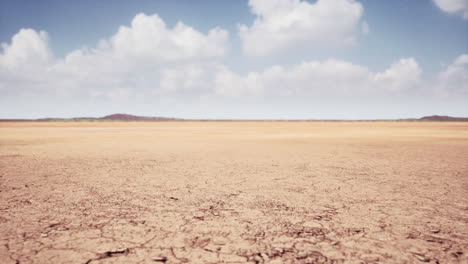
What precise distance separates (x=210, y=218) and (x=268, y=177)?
8.66ft

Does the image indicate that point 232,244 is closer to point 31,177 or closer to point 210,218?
point 210,218

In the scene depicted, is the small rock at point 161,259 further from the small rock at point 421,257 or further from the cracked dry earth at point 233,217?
the small rock at point 421,257

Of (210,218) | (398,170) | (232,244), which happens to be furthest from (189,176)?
(398,170)

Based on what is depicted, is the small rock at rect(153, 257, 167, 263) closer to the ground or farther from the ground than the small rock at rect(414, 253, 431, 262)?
closer to the ground

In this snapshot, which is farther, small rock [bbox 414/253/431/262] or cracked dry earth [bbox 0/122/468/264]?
cracked dry earth [bbox 0/122/468/264]

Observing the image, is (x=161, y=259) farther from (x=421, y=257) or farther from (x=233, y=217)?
(x=421, y=257)

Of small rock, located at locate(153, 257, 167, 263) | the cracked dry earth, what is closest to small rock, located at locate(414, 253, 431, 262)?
the cracked dry earth

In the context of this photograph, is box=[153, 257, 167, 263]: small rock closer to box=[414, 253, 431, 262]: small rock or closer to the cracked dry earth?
the cracked dry earth

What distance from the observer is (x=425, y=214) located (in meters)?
3.35

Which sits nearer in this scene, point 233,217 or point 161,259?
point 161,259

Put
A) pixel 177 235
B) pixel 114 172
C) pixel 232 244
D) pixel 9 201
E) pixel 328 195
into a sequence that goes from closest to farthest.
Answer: pixel 232 244 < pixel 177 235 < pixel 9 201 < pixel 328 195 < pixel 114 172

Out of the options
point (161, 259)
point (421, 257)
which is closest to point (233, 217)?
point (161, 259)

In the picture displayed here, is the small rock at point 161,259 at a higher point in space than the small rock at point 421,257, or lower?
lower

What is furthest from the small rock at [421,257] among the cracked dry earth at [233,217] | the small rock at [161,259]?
the small rock at [161,259]
